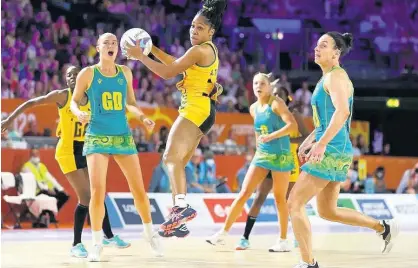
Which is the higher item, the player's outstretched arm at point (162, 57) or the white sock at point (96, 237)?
the player's outstretched arm at point (162, 57)

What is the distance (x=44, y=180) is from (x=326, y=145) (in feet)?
26.7

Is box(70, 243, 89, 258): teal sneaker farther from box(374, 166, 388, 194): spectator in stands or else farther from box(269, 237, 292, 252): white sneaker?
box(374, 166, 388, 194): spectator in stands

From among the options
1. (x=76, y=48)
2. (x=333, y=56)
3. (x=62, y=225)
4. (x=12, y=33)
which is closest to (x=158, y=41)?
(x=76, y=48)

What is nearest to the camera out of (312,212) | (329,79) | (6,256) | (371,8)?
(329,79)

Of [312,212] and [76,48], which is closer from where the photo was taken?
[312,212]

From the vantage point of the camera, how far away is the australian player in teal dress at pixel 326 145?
7379 mm

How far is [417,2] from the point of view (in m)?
26.5

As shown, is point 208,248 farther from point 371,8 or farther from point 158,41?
point 371,8

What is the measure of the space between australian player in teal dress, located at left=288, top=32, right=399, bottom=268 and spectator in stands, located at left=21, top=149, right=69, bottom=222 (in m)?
7.61

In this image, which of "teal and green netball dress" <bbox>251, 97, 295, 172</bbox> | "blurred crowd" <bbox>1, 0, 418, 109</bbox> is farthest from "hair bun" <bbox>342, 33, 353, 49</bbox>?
"blurred crowd" <bbox>1, 0, 418, 109</bbox>

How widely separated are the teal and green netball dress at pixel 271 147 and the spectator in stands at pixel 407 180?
322 inches

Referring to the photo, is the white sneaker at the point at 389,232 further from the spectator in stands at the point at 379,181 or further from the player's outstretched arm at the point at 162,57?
the spectator in stands at the point at 379,181

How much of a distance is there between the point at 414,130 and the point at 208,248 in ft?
46.2

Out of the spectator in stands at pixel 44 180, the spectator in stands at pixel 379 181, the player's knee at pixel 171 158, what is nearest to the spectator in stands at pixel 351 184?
the spectator in stands at pixel 379 181
